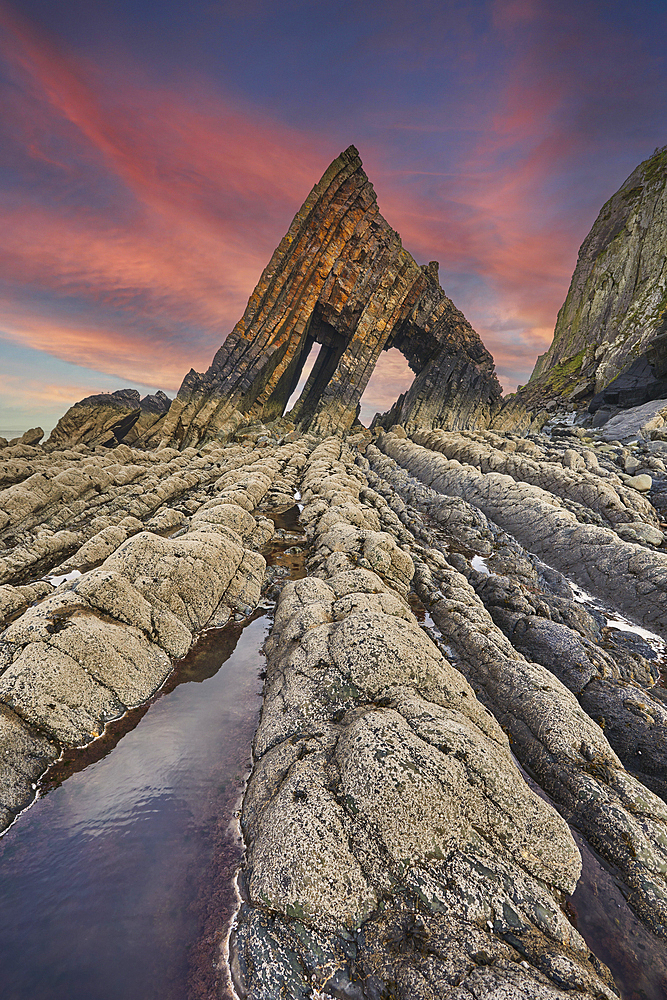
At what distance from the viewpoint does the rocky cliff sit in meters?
55.0

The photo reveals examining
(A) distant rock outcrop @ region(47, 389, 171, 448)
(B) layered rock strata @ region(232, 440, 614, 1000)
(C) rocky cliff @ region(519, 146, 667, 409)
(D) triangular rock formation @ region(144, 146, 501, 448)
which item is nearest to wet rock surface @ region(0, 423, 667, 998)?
(B) layered rock strata @ region(232, 440, 614, 1000)

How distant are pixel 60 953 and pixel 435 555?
16874mm

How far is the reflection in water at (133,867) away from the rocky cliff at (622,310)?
67.4 meters

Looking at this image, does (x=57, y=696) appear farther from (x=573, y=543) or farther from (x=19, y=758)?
(x=573, y=543)

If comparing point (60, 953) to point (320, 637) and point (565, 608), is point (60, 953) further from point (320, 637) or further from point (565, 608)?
point (565, 608)

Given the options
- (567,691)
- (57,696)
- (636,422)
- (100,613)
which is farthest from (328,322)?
(57,696)

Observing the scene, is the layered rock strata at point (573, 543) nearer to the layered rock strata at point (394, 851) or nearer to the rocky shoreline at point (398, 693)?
the rocky shoreline at point (398, 693)

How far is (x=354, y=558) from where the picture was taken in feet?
52.4

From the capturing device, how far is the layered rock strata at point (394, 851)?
486 cm

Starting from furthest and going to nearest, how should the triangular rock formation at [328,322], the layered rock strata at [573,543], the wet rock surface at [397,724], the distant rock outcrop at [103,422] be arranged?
the distant rock outcrop at [103,422] → the triangular rock formation at [328,322] → the layered rock strata at [573,543] → the wet rock surface at [397,724]

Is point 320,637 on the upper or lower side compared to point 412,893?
upper

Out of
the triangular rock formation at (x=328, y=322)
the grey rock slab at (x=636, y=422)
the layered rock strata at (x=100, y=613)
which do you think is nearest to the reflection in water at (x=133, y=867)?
the layered rock strata at (x=100, y=613)

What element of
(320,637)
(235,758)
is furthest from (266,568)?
(235,758)

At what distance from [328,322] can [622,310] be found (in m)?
65.2
